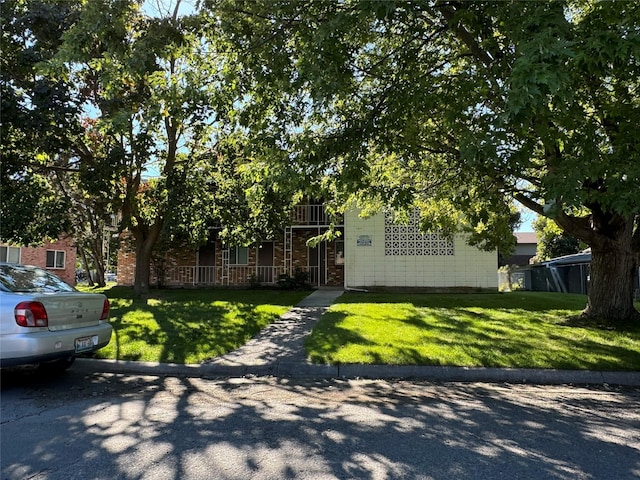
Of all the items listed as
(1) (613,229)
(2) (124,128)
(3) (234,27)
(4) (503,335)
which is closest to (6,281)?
(2) (124,128)

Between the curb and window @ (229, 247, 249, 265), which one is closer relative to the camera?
the curb

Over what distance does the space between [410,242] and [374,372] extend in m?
12.7

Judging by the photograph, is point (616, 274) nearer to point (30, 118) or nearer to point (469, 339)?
point (469, 339)

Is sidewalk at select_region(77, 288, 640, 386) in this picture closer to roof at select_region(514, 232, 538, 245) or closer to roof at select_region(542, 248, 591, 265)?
roof at select_region(542, 248, 591, 265)

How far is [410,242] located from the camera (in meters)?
18.9

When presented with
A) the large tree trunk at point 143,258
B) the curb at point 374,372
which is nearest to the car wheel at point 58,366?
the curb at point 374,372

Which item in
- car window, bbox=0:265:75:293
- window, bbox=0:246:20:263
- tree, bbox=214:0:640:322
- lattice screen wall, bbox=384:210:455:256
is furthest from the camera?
window, bbox=0:246:20:263

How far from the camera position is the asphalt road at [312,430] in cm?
347

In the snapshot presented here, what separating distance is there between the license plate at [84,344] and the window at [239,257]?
1544 cm

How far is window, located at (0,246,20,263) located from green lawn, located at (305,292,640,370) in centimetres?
2353

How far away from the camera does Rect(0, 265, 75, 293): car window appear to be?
5672 mm

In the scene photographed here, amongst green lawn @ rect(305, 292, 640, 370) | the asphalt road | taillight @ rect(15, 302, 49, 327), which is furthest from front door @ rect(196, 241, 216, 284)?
taillight @ rect(15, 302, 49, 327)

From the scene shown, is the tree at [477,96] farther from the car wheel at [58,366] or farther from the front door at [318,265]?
the front door at [318,265]

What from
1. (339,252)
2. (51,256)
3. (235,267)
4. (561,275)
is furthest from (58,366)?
(51,256)
